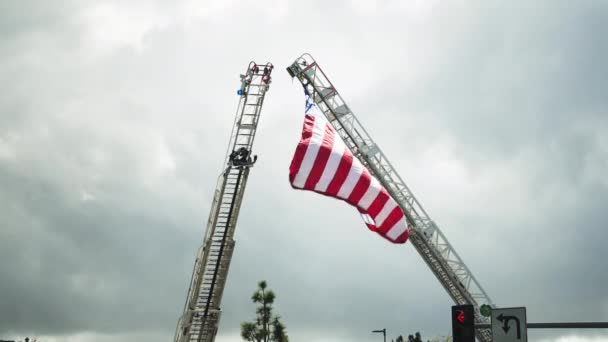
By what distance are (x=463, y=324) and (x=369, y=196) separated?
534 centimetres

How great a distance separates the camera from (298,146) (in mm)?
17656

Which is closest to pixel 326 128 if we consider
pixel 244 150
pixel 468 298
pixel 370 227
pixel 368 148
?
pixel 370 227

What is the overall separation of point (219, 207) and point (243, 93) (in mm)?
5801

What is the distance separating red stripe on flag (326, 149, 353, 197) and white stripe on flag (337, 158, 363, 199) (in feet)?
0.33

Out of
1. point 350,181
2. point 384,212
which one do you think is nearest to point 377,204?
point 384,212

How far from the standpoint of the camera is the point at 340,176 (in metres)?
18.3

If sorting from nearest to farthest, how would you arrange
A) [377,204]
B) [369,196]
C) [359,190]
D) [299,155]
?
[299,155] < [359,190] < [369,196] < [377,204]

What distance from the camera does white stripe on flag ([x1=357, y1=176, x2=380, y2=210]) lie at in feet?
61.8

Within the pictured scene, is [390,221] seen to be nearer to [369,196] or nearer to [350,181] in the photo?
[369,196]

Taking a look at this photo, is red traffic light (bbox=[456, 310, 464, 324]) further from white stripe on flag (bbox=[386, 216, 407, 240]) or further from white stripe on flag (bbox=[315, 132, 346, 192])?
white stripe on flag (bbox=[315, 132, 346, 192])

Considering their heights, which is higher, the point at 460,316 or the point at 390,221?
the point at 390,221

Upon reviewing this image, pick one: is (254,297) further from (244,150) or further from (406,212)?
(244,150)

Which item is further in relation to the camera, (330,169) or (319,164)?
(330,169)

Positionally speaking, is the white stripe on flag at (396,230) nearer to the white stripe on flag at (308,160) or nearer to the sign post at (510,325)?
the white stripe on flag at (308,160)
